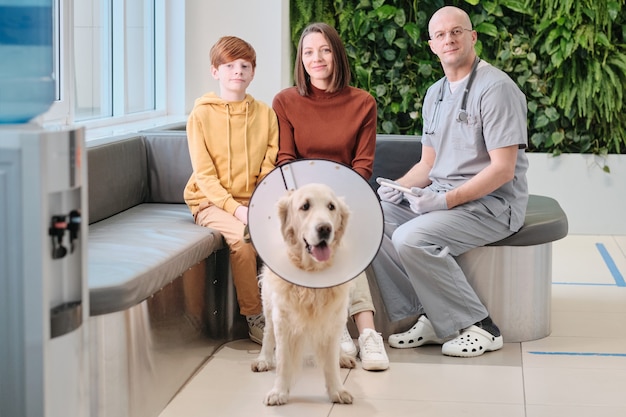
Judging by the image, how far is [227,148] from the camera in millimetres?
3955

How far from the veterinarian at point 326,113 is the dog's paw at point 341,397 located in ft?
2.07

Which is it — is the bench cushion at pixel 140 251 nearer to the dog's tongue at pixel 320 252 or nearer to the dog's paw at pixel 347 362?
the dog's tongue at pixel 320 252

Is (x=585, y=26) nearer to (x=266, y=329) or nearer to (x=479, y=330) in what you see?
(x=479, y=330)

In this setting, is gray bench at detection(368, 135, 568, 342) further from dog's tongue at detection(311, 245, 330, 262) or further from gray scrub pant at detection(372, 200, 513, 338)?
dog's tongue at detection(311, 245, 330, 262)

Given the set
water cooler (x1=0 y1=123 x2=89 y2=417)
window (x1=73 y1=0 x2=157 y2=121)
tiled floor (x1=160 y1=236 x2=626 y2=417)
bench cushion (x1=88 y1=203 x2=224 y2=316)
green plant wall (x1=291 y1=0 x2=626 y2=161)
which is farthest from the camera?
green plant wall (x1=291 y1=0 x2=626 y2=161)

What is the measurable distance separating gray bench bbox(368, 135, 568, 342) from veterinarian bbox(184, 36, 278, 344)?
1.67 ft

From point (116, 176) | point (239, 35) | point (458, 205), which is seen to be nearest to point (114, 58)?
point (239, 35)

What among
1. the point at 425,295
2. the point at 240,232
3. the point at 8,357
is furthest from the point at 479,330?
the point at 8,357

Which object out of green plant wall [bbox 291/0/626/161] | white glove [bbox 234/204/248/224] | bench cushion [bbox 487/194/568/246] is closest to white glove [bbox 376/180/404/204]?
bench cushion [bbox 487/194/568/246]

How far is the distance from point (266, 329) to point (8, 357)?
1594mm

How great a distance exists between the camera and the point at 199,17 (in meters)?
6.25

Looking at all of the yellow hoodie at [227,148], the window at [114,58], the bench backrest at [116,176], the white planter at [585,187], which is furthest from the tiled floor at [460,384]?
the white planter at [585,187]

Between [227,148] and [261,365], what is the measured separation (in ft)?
2.90

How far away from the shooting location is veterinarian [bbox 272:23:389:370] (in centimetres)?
391
